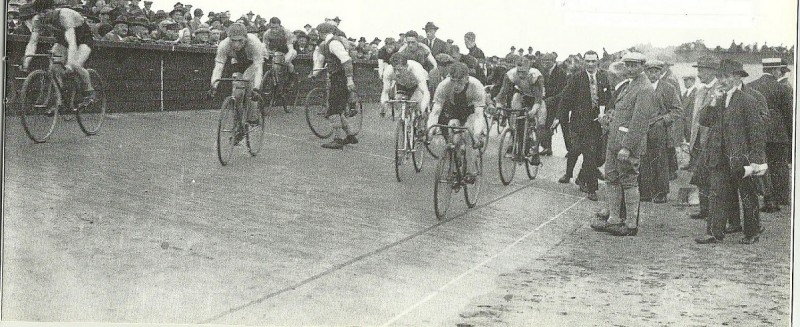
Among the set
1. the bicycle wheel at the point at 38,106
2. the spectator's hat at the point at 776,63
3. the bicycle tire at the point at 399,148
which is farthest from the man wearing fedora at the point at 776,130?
the bicycle wheel at the point at 38,106

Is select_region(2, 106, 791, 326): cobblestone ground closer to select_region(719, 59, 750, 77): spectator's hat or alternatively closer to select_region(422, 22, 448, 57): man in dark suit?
select_region(422, 22, 448, 57): man in dark suit

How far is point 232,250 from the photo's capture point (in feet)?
17.1

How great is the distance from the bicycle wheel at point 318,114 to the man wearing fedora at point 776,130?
201cm

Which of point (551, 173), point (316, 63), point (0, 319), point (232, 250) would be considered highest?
point (316, 63)

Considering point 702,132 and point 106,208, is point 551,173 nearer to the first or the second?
point 702,132

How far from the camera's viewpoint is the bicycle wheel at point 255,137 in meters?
5.46

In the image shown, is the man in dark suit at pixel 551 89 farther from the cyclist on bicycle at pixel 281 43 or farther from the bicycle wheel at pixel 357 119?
the cyclist on bicycle at pixel 281 43

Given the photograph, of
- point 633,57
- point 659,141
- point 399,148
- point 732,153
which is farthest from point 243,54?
point 732,153

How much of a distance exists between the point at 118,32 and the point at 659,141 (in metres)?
2.68

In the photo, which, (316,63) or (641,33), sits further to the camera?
(316,63)

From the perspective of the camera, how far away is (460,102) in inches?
213

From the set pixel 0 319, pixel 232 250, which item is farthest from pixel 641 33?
pixel 0 319

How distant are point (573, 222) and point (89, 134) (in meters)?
2.38

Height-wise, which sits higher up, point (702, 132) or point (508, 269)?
point (702, 132)
